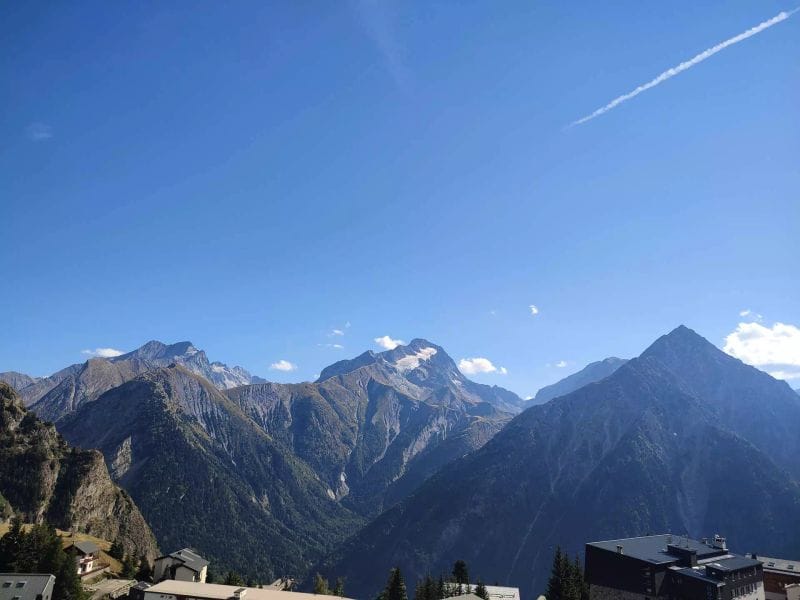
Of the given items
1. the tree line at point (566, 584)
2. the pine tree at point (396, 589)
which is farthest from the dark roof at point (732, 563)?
the pine tree at point (396, 589)

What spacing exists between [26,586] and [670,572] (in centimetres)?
11309

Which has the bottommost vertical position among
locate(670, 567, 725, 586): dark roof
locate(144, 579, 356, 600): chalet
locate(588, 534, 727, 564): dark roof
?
locate(144, 579, 356, 600): chalet

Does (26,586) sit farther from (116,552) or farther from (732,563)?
(732,563)

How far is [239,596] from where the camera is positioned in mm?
92062

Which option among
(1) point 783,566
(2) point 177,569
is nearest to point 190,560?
(2) point 177,569

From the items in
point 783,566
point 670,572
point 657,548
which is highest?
point 657,548

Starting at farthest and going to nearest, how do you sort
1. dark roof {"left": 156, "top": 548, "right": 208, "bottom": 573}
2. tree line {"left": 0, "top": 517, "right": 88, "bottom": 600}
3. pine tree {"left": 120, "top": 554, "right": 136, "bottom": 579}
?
pine tree {"left": 120, "top": 554, "right": 136, "bottom": 579} → dark roof {"left": 156, "top": 548, "right": 208, "bottom": 573} → tree line {"left": 0, "top": 517, "right": 88, "bottom": 600}

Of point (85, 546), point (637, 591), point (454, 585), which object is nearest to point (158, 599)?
point (85, 546)

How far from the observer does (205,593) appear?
9538 cm

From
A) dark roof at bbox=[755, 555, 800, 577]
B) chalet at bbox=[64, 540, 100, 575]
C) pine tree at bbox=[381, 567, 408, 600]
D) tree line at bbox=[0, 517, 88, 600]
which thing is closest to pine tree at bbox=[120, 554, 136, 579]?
chalet at bbox=[64, 540, 100, 575]

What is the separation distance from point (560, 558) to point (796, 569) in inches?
2231

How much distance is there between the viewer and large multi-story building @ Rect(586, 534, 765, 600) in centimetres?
10531

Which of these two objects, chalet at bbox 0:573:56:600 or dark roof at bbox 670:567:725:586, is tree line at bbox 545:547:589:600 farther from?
chalet at bbox 0:573:56:600

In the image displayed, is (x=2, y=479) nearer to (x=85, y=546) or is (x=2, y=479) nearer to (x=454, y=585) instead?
(x=85, y=546)
